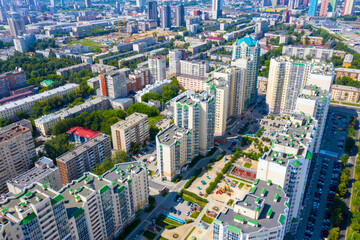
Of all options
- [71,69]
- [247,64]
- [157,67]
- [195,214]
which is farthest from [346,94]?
[71,69]

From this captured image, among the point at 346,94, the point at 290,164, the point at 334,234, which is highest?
the point at 290,164

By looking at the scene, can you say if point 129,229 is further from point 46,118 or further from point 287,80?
point 287,80

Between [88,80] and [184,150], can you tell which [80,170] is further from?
[88,80]

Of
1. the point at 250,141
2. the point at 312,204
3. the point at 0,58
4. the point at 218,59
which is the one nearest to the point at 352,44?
the point at 218,59

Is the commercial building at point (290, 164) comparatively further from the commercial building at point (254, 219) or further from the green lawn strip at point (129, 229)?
the green lawn strip at point (129, 229)

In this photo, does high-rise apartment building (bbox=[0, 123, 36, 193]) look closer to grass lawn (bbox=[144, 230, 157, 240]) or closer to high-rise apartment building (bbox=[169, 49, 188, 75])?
grass lawn (bbox=[144, 230, 157, 240])

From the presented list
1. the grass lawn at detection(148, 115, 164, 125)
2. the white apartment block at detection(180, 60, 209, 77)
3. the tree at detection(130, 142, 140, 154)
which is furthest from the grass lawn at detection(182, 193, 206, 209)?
the white apartment block at detection(180, 60, 209, 77)
